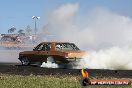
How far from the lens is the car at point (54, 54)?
70.1 ft

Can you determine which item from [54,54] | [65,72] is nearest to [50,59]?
[54,54]

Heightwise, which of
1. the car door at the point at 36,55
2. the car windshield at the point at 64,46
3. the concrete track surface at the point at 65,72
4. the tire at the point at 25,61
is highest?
the car windshield at the point at 64,46

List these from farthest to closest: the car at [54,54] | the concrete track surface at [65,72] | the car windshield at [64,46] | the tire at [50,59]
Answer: the car windshield at [64,46], the tire at [50,59], the car at [54,54], the concrete track surface at [65,72]

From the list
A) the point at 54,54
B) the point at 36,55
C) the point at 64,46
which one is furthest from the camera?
the point at 36,55

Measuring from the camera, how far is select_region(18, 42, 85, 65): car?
70.1 feet

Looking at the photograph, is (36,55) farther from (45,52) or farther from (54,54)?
(54,54)

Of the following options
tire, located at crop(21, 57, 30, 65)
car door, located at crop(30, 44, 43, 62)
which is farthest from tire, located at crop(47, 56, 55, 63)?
tire, located at crop(21, 57, 30, 65)

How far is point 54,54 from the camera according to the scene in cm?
2217

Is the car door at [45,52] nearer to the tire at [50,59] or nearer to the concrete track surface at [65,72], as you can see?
the tire at [50,59]

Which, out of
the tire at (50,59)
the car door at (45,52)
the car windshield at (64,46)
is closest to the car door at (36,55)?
the car door at (45,52)

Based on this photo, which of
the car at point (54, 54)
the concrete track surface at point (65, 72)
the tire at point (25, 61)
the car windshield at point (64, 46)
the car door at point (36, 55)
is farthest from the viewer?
the tire at point (25, 61)

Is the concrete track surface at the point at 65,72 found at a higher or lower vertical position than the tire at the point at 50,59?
lower

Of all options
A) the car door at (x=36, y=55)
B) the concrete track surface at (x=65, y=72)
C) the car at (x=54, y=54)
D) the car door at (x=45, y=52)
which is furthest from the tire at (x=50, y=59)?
the concrete track surface at (x=65, y=72)

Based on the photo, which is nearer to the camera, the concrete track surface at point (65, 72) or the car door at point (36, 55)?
the concrete track surface at point (65, 72)
